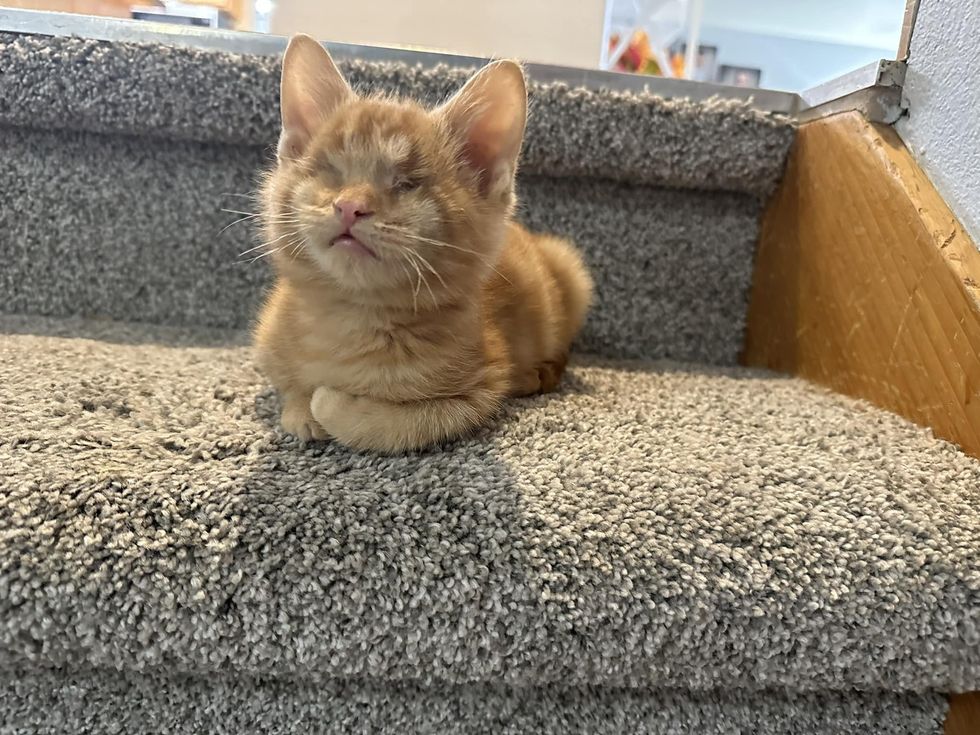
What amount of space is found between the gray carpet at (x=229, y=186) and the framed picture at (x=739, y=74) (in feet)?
10.2

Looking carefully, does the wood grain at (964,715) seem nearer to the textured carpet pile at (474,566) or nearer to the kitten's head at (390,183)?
the textured carpet pile at (474,566)

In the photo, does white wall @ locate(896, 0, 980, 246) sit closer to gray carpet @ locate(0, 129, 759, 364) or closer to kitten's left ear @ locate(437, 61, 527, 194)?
gray carpet @ locate(0, 129, 759, 364)

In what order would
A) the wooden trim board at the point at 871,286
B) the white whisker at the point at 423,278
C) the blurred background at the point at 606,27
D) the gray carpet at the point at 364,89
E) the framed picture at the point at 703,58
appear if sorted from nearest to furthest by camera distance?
the white whisker at the point at 423,278
the wooden trim board at the point at 871,286
the gray carpet at the point at 364,89
the blurred background at the point at 606,27
the framed picture at the point at 703,58

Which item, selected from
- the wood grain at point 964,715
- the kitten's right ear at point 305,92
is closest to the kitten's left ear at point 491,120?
the kitten's right ear at point 305,92

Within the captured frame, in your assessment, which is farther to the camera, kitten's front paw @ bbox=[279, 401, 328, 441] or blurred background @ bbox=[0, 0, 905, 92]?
blurred background @ bbox=[0, 0, 905, 92]

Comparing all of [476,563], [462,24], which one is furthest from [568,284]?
[462,24]

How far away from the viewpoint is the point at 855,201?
976 mm

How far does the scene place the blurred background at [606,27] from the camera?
223 centimetres

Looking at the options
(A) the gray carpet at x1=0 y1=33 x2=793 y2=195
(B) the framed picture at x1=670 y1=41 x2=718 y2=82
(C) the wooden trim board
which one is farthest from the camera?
(B) the framed picture at x1=670 y1=41 x2=718 y2=82

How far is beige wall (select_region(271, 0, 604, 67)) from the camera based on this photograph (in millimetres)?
2234

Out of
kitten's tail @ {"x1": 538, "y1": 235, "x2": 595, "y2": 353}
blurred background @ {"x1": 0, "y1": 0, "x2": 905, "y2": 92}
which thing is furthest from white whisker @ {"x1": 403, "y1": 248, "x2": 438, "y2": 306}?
blurred background @ {"x1": 0, "y1": 0, "x2": 905, "y2": 92}

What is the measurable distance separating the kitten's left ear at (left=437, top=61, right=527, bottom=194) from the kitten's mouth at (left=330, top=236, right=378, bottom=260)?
185 mm

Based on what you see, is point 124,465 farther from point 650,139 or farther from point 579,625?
point 650,139

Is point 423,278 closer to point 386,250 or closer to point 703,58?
point 386,250
